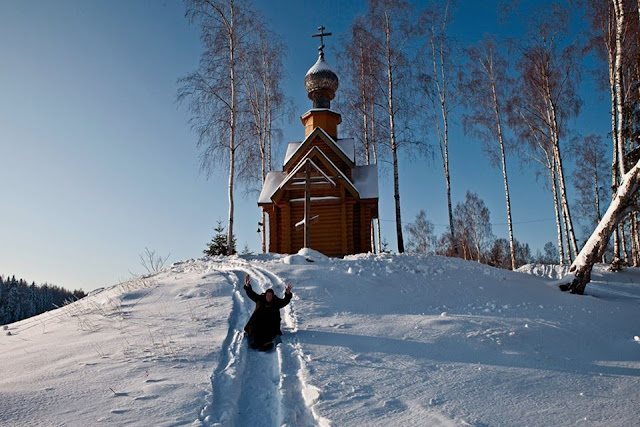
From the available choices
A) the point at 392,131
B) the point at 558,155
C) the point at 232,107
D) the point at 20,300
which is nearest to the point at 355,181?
the point at 392,131

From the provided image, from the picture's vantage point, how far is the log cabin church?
15.3 metres

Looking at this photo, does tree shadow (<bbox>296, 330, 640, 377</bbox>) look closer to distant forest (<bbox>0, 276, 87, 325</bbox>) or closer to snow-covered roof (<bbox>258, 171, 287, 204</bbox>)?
snow-covered roof (<bbox>258, 171, 287, 204</bbox>)

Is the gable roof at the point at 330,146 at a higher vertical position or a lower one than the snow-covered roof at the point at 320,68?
lower

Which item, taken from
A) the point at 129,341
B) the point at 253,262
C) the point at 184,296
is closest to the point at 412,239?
the point at 253,262

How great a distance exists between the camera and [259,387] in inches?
162

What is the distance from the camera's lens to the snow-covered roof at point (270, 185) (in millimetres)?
16062

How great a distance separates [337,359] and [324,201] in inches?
438

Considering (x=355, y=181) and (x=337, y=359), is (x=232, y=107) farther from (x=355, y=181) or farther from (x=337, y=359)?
(x=337, y=359)

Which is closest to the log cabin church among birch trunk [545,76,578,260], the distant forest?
birch trunk [545,76,578,260]

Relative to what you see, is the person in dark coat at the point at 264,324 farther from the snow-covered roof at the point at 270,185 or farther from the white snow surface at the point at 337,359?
the snow-covered roof at the point at 270,185

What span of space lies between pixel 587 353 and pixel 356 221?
36.4 feet

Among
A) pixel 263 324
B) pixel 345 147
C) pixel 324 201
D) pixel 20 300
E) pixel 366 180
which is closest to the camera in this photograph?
pixel 263 324

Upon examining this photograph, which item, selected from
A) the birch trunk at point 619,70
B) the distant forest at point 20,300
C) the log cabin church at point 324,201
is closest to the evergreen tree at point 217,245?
the log cabin church at point 324,201

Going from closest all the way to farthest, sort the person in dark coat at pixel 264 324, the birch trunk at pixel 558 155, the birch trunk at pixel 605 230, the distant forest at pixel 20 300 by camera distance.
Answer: the person in dark coat at pixel 264 324
the birch trunk at pixel 605 230
the birch trunk at pixel 558 155
the distant forest at pixel 20 300
